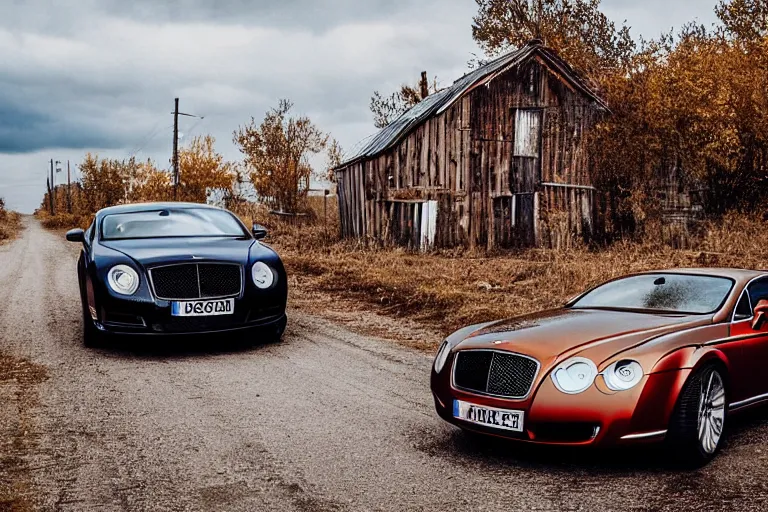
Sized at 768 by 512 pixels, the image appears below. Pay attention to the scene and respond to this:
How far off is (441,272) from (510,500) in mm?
12193

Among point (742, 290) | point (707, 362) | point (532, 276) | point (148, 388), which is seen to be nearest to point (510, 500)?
point (707, 362)

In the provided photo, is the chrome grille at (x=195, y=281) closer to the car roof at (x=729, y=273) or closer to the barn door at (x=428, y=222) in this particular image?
the car roof at (x=729, y=273)

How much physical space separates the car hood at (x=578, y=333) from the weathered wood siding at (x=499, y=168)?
712 inches

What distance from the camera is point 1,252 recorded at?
2561 cm

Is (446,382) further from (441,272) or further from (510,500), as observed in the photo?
(441,272)

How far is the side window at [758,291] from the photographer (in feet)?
19.4

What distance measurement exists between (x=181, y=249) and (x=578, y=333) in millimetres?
5050

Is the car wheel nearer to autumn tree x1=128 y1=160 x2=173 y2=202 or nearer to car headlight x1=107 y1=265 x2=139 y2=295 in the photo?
car headlight x1=107 y1=265 x2=139 y2=295

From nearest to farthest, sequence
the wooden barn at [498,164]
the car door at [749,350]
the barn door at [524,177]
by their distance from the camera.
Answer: the car door at [749,350] → the wooden barn at [498,164] → the barn door at [524,177]

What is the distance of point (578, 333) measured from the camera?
5.19 metres

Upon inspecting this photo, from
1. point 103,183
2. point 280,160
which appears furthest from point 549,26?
point 103,183

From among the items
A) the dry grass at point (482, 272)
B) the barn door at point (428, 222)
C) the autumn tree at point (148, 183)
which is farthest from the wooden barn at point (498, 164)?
the autumn tree at point (148, 183)

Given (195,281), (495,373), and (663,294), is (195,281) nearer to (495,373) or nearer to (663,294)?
(495,373)

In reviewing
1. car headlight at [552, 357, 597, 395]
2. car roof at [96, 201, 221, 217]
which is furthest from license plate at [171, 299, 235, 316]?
car headlight at [552, 357, 597, 395]
